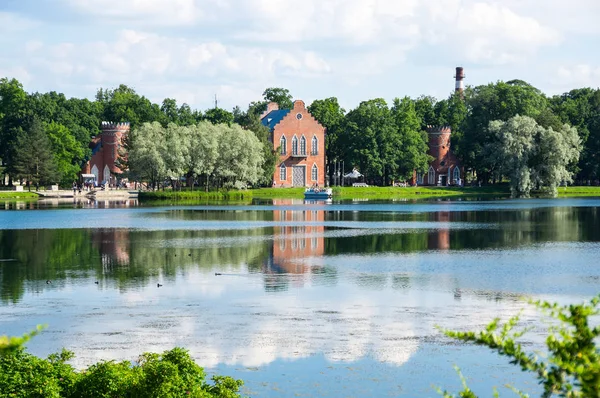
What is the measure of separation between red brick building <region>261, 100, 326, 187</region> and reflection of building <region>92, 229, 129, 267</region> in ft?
211

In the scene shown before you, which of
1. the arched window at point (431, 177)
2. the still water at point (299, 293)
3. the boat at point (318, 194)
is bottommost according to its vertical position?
the still water at point (299, 293)

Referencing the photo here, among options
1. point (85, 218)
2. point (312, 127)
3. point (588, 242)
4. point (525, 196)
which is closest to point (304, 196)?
point (312, 127)

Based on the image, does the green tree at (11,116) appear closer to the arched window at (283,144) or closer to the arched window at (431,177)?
the arched window at (283,144)

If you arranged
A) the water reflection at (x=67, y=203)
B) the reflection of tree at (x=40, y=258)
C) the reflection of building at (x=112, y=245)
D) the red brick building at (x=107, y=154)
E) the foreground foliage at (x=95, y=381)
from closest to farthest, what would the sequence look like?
1. the foreground foliage at (x=95, y=381)
2. the reflection of tree at (x=40, y=258)
3. the reflection of building at (x=112, y=245)
4. the water reflection at (x=67, y=203)
5. the red brick building at (x=107, y=154)

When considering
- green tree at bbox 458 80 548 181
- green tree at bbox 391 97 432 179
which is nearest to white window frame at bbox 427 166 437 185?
green tree at bbox 391 97 432 179

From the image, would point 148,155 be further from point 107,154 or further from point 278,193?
point 107,154

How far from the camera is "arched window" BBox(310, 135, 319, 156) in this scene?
382 feet

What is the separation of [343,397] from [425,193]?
99.5 m

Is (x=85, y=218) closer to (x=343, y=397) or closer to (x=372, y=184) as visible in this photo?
(x=343, y=397)

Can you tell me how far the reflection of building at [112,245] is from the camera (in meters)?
36.9

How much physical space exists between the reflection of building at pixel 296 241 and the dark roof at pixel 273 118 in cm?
4626

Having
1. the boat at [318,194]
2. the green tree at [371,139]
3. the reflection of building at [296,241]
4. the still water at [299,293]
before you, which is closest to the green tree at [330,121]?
the green tree at [371,139]

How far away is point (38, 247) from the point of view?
42.1 m

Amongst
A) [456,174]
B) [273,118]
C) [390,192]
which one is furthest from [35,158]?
[456,174]
